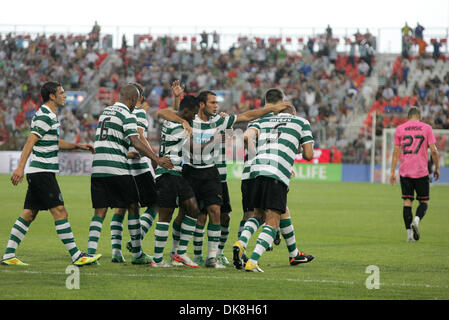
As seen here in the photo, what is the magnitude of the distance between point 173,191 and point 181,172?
0.28 m

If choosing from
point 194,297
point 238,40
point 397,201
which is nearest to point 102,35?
point 238,40

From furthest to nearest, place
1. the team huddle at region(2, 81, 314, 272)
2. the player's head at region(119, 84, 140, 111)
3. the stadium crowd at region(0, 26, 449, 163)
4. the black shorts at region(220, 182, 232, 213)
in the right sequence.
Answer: the stadium crowd at region(0, 26, 449, 163) < the black shorts at region(220, 182, 232, 213) < the player's head at region(119, 84, 140, 111) < the team huddle at region(2, 81, 314, 272)

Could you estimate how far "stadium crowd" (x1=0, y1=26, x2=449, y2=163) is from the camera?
37906 millimetres

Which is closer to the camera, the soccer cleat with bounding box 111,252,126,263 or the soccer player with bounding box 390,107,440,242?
the soccer cleat with bounding box 111,252,126,263

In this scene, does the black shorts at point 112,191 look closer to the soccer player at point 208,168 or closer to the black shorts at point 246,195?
the soccer player at point 208,168

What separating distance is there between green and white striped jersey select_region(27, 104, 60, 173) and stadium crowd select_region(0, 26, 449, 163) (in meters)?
27.2

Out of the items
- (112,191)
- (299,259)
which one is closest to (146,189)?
(112,191)

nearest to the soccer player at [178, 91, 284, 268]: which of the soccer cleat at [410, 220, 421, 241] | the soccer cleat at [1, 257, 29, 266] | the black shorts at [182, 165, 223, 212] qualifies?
the black shorts at [182, 165, 223, 212]

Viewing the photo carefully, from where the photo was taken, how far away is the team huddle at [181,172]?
8656 mm

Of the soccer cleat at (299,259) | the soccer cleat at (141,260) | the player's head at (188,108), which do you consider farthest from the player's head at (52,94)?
the soccer cleat at (299,259)

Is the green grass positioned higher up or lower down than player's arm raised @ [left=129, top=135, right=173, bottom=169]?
lower down

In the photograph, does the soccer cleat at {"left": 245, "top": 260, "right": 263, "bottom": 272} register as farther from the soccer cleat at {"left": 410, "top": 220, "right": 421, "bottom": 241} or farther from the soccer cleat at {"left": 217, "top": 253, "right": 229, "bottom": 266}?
the soccer cleat at {"left": 410, "top": 220, "right": 421, "bottom": 241}

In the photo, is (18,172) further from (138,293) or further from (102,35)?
(102,35)

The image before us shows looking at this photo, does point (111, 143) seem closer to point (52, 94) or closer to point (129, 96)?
point (129, 96)
